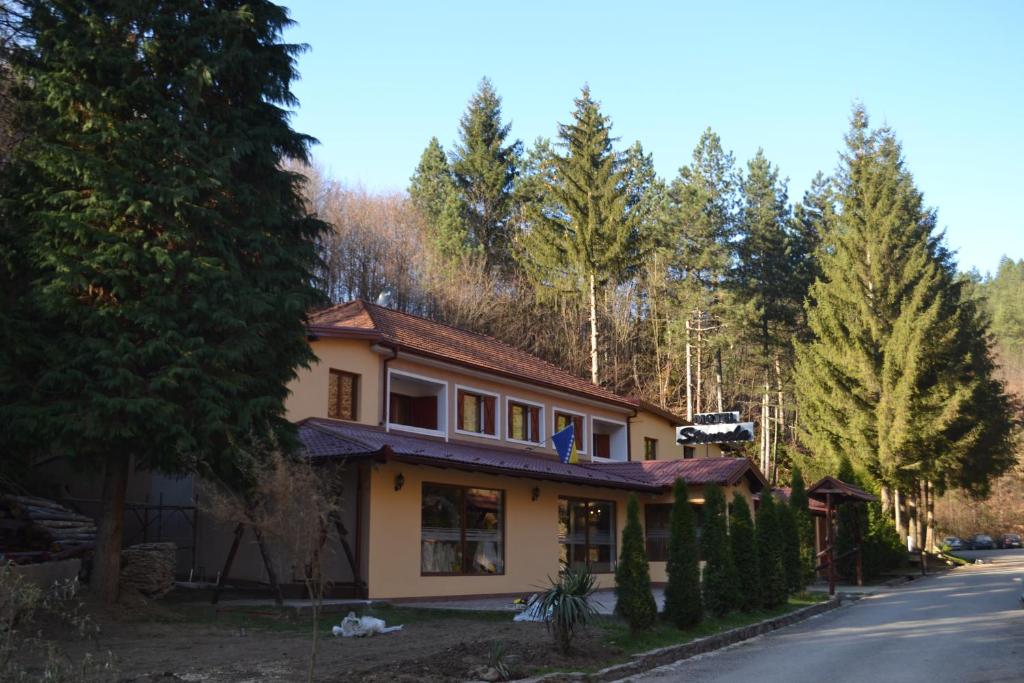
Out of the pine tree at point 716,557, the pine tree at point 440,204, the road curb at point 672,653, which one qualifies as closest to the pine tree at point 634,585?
the road curb at point 672,653

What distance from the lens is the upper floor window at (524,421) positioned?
27967mm

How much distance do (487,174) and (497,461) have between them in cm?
2870

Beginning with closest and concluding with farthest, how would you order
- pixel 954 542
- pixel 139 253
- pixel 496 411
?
pixel 139 253 < pixel 496 411 < pixel 954 542

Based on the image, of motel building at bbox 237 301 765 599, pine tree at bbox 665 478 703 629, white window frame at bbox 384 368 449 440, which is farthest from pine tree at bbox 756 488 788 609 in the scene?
white window frame at bbox 384 368 449 440

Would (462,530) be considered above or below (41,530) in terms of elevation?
below

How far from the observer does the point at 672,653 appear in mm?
12930

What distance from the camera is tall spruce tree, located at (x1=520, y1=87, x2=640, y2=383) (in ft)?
Answer: 140

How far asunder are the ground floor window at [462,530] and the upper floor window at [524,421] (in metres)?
4.57

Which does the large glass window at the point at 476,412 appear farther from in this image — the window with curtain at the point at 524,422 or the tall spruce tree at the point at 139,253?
the tall spruce tree at the point at 139,253

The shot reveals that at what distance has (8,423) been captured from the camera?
1372 cm

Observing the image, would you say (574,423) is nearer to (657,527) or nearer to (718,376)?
(657,527)

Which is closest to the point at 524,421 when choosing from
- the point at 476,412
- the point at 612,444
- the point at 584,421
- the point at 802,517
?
the point at 476,412

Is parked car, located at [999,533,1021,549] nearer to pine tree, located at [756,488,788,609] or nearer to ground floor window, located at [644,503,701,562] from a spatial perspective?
ground floor window, located at [644,503,701,562]

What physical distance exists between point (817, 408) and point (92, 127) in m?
34.3
